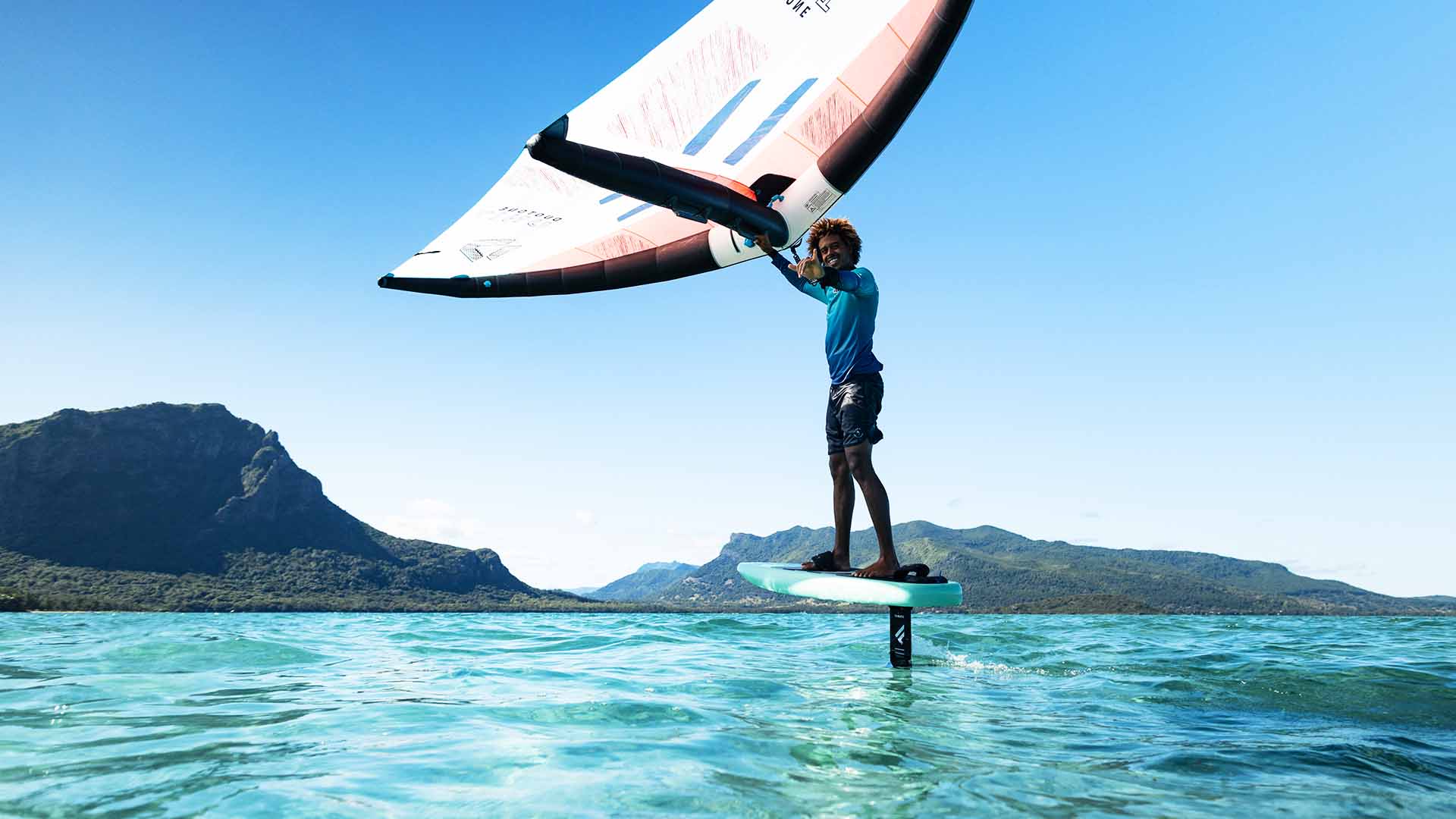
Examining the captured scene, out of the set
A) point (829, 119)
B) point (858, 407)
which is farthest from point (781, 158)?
point (858, 407)

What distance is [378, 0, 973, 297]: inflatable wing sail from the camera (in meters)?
7.23

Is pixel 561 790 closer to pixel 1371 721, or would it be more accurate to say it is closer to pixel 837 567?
pixel 837 567

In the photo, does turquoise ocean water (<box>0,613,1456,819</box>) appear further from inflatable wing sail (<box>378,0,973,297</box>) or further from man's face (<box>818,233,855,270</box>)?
inflatable wing sail (<box>378,0,973,297</box>)

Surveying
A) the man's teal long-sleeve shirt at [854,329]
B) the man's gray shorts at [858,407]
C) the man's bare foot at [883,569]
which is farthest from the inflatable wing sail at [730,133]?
the man's bare foot at [883,569]

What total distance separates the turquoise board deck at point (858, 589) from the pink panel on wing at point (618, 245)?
4.46 meters

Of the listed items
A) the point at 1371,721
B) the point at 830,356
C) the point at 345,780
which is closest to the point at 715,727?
the point at 345,780

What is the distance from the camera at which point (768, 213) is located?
8.20 m

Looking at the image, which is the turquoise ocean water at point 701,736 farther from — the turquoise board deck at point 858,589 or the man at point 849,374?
the man at point 849,374

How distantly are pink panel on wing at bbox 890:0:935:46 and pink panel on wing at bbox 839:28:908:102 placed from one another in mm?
73

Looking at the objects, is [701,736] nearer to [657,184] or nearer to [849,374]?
[849,374]

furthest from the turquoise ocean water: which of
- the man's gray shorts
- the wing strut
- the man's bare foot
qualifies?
the wing strut

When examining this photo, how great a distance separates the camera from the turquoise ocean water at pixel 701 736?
3.97 meters

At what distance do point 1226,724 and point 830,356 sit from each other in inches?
184

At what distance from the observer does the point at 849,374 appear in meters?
7.76
